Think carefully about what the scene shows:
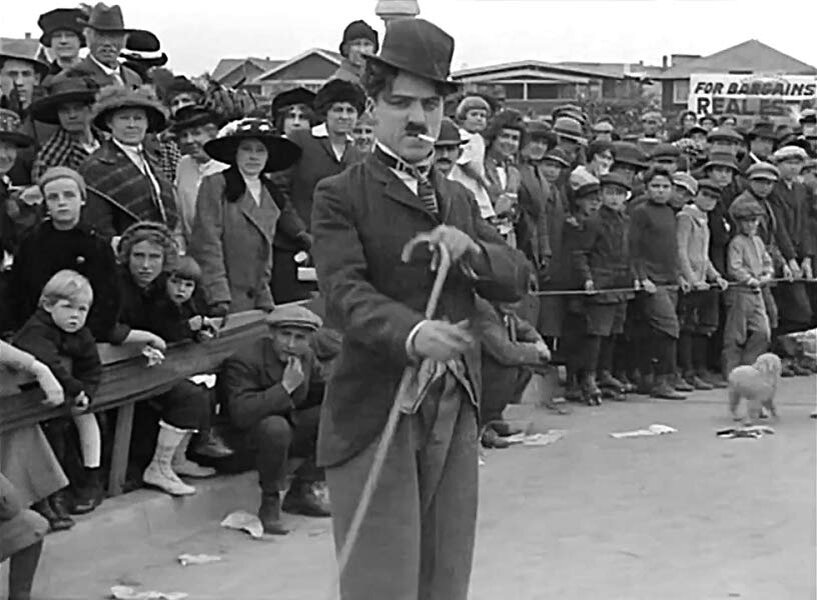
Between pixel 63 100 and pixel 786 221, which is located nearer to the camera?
pixel 63 100

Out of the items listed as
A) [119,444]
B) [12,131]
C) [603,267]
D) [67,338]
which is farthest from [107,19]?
[603,267]

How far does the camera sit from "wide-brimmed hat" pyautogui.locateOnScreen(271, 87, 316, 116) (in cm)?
963

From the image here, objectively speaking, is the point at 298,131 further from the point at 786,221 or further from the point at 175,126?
the point at 786,221

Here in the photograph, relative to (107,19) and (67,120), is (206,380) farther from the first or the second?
(107,19)

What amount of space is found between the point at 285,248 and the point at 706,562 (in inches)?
112

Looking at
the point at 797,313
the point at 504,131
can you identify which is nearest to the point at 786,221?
the point at 797,313

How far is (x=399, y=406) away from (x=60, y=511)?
10.1 ft

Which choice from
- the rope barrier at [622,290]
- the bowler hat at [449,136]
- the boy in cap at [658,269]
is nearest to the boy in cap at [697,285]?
the rope barrier at [622,290]

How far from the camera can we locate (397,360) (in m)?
3.83

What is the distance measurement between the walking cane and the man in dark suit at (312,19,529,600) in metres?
0.02

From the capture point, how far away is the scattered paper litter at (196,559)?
6.60 meters

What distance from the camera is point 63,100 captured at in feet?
24.7

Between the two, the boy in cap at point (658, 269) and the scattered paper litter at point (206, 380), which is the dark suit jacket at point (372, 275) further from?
the boy in cap at point (658, 269)

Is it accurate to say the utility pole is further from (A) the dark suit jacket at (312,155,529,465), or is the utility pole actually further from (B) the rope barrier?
(A) the dark suit jacket at (312,155,529,465)
